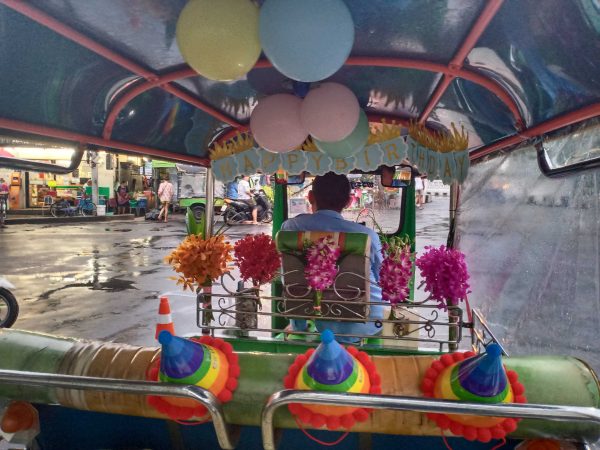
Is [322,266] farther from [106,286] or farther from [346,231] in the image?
[106,286]

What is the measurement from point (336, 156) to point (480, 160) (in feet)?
4.20

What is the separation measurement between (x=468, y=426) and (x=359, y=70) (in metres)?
2.02

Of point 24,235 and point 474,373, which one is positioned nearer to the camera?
point 474,373

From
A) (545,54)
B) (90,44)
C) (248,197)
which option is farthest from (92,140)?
(248,197)

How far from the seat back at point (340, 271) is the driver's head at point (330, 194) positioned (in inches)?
26.6

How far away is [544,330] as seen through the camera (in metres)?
3.11

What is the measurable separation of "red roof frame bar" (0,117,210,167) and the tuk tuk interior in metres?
0.01

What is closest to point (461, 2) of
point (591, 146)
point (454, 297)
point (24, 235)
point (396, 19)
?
point (396, 19)

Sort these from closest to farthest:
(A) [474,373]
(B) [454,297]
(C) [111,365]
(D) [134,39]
Answer: (A) [474,373] → (C) [111,365] → (D) [134,39] → (B) [454,297]

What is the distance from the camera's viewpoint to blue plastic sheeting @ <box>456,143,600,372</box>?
8.65ft

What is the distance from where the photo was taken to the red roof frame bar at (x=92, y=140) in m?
2.25

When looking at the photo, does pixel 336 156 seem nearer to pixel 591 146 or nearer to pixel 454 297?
pixel 454 297

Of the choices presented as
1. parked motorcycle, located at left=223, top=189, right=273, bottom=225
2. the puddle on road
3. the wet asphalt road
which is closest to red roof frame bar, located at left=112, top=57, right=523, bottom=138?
the wet asphalt road

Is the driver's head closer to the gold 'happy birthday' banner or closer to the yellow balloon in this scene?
the gold 'happy birthday' banner
